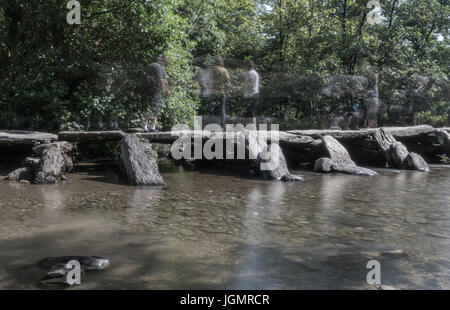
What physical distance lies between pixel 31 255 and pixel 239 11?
19766mm

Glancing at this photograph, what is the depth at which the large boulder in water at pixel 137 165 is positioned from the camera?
8094 mm

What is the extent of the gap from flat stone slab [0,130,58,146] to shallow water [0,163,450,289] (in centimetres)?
175

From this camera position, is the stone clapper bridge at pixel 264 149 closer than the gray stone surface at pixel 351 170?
Yes

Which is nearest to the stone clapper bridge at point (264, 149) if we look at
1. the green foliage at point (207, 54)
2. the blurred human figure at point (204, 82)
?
the green foliage at point (207, 54)

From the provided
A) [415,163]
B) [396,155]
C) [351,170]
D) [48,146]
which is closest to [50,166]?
[48,146]

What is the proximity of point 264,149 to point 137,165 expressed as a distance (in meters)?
3.10

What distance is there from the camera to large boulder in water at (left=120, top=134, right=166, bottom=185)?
8094 millimetres

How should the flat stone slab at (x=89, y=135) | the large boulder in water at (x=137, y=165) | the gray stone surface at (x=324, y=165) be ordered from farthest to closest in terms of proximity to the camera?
the gray stone surface at (x=324, y=165) → the flat stone slab at (x=89, y=135) → the large boulder in water at (x=137, y=165)

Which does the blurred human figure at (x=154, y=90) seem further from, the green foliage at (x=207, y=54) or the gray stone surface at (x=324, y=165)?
the gray stone surface at (x=324, y=165)

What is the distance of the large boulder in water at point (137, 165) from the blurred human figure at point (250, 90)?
22.7ft

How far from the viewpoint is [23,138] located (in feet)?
29.6

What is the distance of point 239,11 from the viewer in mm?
21734

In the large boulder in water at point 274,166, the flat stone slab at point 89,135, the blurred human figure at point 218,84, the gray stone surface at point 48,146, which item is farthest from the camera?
the blurred human figure at point 218,84

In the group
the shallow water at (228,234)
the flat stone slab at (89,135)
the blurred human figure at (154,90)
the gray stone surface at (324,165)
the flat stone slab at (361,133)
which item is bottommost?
the shallow water at (228,234)
